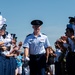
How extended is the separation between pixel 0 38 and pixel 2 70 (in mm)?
1461

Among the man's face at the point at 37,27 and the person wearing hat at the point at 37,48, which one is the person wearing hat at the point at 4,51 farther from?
the man's face at the point at 37,27

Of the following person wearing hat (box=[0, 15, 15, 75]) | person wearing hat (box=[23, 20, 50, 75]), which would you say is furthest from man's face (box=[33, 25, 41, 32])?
person wearing hat (box=[0, 15, 15, 75])

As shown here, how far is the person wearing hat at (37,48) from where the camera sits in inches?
439

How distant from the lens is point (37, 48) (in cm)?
1116

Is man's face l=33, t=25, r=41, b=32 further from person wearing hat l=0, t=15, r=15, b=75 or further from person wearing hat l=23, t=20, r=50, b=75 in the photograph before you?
person wearing hat l=0, t=15, r=15, b=75

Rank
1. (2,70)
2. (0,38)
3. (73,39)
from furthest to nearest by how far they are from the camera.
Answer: (2,70)
(0,38)
(73,39)

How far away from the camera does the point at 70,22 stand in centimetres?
1094

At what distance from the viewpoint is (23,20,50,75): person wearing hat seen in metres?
11.2

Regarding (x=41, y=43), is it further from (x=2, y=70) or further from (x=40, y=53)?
(x=2, y=70)

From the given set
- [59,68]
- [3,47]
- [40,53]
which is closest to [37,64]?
[40,53]

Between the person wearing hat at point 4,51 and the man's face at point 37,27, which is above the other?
the man's face at point 37,27

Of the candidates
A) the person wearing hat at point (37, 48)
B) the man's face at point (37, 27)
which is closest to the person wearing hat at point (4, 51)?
the person wearing hat at point (37, 48)

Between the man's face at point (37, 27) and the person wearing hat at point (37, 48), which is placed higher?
the man's face at point (37, 27)

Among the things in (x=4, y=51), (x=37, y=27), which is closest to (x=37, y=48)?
(x=37, y=27)
